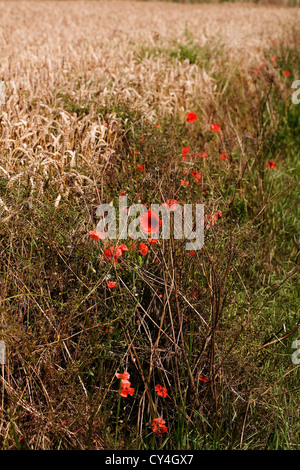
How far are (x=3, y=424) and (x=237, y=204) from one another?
6.35 ft

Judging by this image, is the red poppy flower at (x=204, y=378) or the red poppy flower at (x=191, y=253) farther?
the red poppy flower at (x=191, y=253)

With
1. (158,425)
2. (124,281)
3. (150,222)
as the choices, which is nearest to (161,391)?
(158,425)

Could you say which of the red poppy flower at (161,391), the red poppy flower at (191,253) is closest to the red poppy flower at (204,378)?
the red poppy flower at (161,391)

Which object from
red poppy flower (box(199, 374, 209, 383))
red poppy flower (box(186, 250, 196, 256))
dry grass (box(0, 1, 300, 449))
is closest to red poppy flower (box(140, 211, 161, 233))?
dry grass (box(0, 1, 300, 449))

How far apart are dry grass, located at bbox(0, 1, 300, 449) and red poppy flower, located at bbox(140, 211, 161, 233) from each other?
11 cm

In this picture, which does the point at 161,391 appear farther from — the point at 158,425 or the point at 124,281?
the point at 124,281

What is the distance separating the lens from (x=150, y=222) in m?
1.72

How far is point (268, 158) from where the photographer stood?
354 cm

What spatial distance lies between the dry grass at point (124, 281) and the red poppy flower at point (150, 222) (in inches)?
4.3

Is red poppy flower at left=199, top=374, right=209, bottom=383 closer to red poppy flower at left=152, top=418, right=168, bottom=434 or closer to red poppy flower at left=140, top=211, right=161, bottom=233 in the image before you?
red poppy flower at left=152, top=418, right=168, bottom=434

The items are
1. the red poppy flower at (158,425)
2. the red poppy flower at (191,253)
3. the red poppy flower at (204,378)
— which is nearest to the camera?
the red poppy flower at (158,425)

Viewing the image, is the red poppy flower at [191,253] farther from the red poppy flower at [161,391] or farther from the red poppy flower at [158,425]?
the red poppy flower at [158,425]

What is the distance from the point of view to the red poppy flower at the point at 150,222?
170 centimetres

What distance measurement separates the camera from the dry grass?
1653mm
